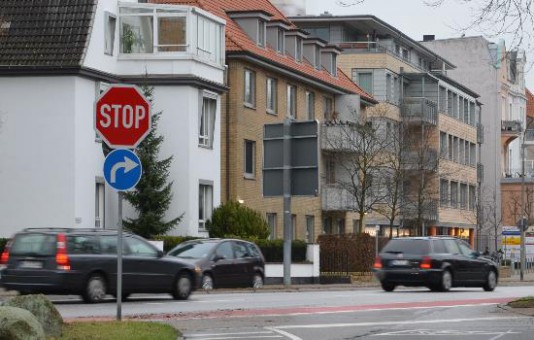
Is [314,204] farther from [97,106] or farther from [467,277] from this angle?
[97,106]

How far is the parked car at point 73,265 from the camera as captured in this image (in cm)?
2636

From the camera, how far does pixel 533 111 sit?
5010 inches

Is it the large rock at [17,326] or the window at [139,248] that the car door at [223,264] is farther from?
the large rock at [17,326]

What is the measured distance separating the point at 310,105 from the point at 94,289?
3766cm

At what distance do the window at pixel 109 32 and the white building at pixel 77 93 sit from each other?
1 cm

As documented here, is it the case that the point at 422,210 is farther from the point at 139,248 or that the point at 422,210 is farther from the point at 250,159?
the point at 139,248

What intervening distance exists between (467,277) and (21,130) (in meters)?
16.6

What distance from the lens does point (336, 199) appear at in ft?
213

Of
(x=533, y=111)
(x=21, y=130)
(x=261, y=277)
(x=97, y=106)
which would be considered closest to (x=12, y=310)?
(x=97, y=106)

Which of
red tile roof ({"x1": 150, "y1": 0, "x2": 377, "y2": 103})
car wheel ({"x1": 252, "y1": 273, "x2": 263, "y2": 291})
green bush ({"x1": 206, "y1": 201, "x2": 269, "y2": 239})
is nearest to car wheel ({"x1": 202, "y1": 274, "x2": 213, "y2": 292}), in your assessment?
car wheel ({"x1": 252, "y1": 273, "x2": 263, "y2": 291})

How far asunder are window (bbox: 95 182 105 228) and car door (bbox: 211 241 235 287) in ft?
36.3

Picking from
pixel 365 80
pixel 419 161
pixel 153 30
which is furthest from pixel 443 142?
pixel 153 30

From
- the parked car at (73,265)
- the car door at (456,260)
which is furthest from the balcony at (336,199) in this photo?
the parked car at (73,265)

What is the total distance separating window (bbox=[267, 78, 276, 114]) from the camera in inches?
2283
